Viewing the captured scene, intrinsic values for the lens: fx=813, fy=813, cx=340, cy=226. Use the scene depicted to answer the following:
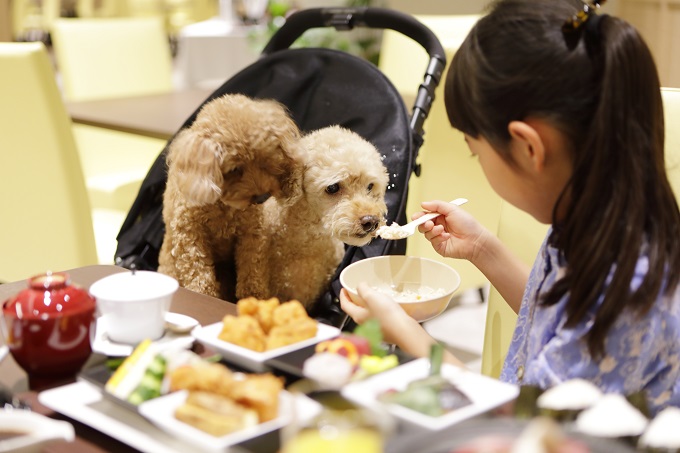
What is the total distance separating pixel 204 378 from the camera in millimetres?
798

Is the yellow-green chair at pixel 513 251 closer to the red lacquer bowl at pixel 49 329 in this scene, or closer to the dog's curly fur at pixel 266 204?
the dog's curly fur at pixel 266 204

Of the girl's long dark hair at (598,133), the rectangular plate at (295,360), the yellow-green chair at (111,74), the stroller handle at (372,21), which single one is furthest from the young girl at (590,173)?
the yellow-green chair at (111,74)

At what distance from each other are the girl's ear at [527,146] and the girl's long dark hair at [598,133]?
0.02 metres

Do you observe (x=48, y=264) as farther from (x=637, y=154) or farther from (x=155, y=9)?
(x=155, y=9)

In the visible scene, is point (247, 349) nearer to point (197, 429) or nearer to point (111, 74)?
point (197, 429)

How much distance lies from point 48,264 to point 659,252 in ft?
5.85

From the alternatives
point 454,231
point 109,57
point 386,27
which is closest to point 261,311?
point 454,231

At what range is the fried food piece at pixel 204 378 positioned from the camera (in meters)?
0.79

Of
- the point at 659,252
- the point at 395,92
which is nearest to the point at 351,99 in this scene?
the point at 395,92

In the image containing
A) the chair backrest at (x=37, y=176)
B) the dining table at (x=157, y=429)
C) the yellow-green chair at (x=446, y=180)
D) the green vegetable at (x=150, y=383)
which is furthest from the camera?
the yellow-green chair at (x=446, y=180)

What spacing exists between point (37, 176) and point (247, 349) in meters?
1.51

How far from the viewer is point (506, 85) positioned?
102 cm

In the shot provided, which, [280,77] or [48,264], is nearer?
[280,77]

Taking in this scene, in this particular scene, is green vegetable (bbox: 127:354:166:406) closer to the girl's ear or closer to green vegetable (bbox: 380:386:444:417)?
green vegetable (bbox: 380:386:444:417)
